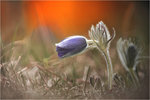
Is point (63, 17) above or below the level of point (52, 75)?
above

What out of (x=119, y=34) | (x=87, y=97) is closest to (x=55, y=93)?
(x=87, y=97)

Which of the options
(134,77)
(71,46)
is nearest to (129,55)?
(134,77)

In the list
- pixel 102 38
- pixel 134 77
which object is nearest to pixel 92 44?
pixel 102 38

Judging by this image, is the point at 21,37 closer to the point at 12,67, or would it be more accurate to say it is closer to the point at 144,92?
the point at 12,67

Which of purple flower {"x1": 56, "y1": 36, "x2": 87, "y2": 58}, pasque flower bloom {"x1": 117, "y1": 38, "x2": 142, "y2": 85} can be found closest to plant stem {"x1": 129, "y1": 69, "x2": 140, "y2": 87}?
pasque flower bloom {"x1": 117, "y1": 38, "x2": 142, "y2": 85}

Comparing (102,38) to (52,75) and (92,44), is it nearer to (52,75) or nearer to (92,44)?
(92,44)

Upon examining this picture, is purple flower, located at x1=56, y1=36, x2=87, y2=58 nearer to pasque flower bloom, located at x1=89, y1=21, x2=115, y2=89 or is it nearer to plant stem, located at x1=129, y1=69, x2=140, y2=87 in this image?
pasque flower bloom, located at x1=89, y1=21, x2=115, y2=89
